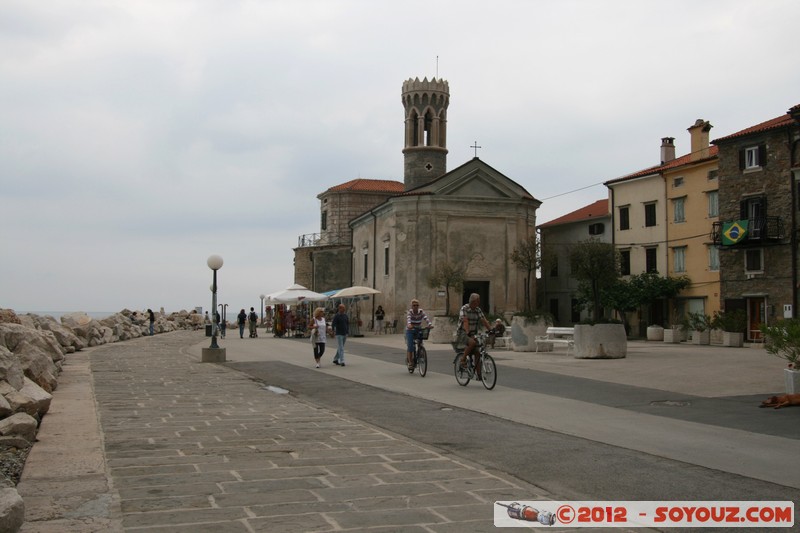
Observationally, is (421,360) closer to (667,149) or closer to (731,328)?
(731,328)

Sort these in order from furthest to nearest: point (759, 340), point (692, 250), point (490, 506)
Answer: point (692, 250) → point (759, 340) → point (490, 506)

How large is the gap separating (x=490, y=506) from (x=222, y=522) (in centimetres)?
193

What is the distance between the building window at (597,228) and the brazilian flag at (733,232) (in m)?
11.6

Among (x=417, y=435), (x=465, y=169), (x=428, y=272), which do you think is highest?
(x=465, y=169)

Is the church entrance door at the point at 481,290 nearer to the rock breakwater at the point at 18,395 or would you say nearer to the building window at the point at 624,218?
the building window at the point at 624,218

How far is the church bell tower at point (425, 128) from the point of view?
2087 inches

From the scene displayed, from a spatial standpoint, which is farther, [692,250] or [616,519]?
[692,250]

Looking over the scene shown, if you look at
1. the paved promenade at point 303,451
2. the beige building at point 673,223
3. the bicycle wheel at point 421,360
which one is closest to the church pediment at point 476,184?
the beige building at point 673,223

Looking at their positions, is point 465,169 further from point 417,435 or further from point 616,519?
point 616,519

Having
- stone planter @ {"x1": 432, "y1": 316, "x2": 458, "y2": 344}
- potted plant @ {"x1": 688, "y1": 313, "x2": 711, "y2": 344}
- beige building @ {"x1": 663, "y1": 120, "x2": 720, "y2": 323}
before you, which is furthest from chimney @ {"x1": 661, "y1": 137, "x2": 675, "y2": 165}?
stone planter @ {"x1": 432, "y1": 316, "x2": 458, "y2": 344}

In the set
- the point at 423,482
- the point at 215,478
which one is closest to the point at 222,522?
the point at 215,478

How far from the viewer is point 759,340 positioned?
33.2 meters

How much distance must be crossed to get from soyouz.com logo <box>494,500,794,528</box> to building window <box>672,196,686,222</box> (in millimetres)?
38008

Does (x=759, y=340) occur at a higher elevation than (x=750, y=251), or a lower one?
lower
